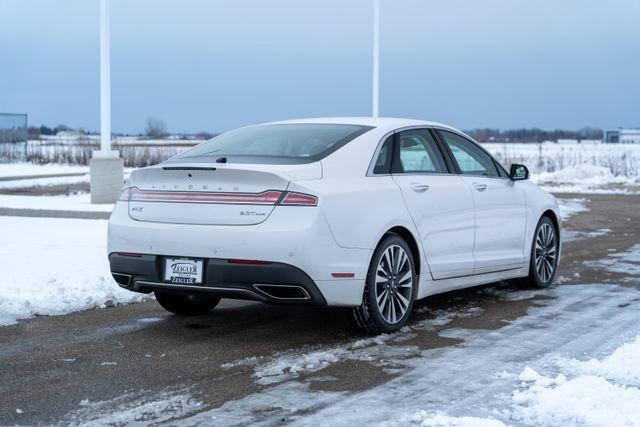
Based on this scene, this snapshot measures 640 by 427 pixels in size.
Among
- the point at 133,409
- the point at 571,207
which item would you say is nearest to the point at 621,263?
the point at 133,409

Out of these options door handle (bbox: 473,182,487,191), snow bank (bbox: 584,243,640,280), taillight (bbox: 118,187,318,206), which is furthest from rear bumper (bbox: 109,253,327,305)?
snow bank (bbox: 584,243,640,280)

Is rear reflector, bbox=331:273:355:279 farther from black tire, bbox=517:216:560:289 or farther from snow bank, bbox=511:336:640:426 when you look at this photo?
black tire, bbox=517:216:560:289

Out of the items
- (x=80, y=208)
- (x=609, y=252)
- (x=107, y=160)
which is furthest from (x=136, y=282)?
(x=107, y=160)

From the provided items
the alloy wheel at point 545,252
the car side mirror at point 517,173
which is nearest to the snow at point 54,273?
the car side mirror at point 517,173

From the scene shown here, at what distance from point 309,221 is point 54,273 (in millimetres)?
3958

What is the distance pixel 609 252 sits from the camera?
1237 centimetres

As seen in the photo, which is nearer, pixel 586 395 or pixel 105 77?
pixel 586 395

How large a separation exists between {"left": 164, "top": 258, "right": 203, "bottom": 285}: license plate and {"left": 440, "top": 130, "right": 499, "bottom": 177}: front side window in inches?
109

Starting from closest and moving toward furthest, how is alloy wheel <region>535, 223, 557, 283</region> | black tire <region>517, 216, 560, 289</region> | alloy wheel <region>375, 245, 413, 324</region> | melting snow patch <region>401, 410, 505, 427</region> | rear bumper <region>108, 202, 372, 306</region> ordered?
melting snow patch <region>401, 410, 505, 427</region>
rear bumper <region>108, 202, 372, 306</region>
alloy wheel <region>375, 245, 413, 324</region>
black tire <region>517, 216, 560, 289</region>
alloy wheel <region>535, 223, 557, 283</region>

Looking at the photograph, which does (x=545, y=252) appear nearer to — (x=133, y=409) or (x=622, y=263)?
(x=622, y=263)

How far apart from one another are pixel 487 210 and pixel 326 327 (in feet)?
6.41

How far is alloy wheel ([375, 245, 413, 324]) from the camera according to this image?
6.85 meters

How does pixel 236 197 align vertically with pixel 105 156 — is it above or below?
below

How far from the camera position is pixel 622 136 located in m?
135
